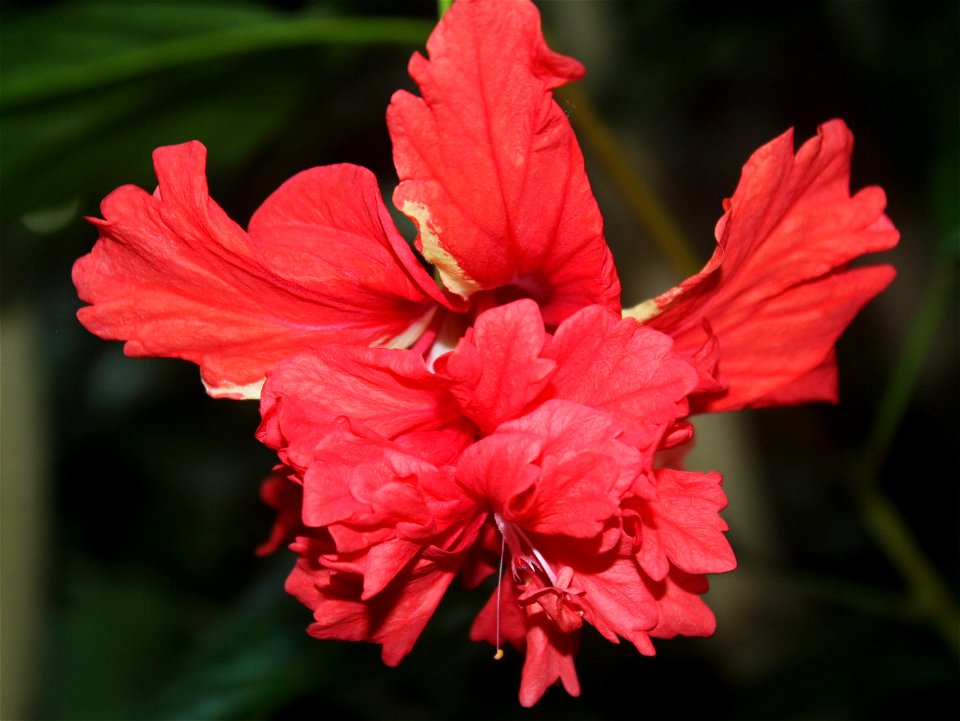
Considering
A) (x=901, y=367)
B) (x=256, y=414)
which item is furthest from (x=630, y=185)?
(x=256, y=414)

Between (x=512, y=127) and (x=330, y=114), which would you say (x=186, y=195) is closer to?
(x=512, y=127)

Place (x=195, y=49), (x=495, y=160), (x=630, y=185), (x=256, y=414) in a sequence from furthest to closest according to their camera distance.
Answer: (x=256, y=414) < (x=630, y=185) < (x=195, y=49) < (x=495, y=160)

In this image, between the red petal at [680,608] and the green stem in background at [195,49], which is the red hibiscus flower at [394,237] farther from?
the green stem in background at [195,49]

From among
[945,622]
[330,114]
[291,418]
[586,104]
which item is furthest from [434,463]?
[330,114]

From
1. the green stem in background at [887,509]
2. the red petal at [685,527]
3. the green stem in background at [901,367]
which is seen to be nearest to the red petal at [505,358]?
the red petal at [685,527]

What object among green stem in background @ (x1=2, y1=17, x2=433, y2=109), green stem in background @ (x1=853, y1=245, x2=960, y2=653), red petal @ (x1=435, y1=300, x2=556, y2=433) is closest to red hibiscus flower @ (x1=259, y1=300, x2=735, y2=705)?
red petal @ (x1=435, y1=300, x2=556, y2=433)

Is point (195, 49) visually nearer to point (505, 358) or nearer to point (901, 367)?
point (505, 358)
